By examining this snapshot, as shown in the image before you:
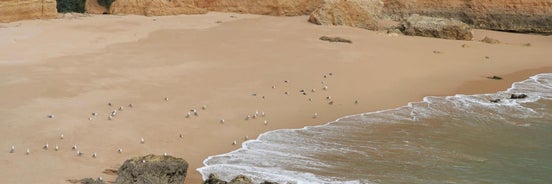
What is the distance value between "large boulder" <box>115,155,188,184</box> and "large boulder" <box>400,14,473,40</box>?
13.9m

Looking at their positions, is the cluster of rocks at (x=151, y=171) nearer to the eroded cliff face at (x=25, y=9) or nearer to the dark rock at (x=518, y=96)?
the dark rock at (x=518, y=96)

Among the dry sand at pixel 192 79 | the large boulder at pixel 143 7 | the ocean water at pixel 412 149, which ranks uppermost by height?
the ocean water at pixel 412 149

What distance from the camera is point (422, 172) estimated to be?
26.6 ft

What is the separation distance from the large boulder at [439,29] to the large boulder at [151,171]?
45.7ft

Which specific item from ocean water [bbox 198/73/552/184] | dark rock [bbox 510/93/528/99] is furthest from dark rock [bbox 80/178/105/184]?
dark rock [bbox 510/93/528/99]

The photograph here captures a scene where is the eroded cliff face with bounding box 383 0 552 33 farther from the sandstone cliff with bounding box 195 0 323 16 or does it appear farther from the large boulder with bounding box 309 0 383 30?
the sandstone cliff with bounding box 195 0 323 16

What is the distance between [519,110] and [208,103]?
4.82m

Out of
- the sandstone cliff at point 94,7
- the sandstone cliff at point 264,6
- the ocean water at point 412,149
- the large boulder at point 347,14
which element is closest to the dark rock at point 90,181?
the ocean water at point 412,149

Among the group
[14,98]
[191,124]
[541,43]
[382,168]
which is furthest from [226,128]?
[541,43]

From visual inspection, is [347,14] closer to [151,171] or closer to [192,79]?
[192,79]

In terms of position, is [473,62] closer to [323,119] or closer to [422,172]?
[323,119]

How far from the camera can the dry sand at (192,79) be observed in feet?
28.9

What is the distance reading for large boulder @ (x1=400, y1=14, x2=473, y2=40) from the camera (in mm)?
19688

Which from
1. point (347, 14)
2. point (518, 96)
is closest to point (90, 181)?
point (518, 96)
